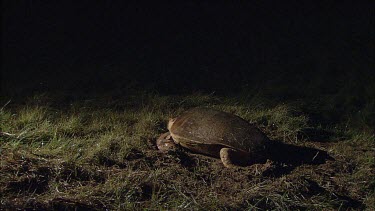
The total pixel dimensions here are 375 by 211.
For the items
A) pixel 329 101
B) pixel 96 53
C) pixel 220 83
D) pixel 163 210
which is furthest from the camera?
pixel 96 53

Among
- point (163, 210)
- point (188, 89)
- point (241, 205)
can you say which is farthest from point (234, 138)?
point (188, 89)

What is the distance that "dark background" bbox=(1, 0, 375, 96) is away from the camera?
501cm

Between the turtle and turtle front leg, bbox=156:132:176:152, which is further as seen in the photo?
turtle front leg, bbox=156:132:176:152

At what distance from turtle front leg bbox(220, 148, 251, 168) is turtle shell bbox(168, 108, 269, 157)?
36mm

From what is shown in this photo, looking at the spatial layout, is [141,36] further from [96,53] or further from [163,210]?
[163,210]

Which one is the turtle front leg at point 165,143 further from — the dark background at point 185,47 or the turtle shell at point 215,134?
the dark background at point 185,47

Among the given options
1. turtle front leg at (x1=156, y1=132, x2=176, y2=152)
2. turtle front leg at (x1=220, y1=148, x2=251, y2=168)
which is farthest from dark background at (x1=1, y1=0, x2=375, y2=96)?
turtle front leg at (x1=220, y1=148, x2=251, y2=168)

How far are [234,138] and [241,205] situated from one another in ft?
2.00

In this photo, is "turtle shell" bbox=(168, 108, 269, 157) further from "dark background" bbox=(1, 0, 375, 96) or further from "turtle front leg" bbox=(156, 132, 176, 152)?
"dark background" bbox=(1, 0, 375, 96)

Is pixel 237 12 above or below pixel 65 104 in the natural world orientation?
above

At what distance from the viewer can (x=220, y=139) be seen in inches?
131

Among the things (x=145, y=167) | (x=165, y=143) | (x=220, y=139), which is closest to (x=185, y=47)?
(x=165, y=143)

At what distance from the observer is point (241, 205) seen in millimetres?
Result: 2840

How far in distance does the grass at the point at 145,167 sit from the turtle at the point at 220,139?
0.26ft
